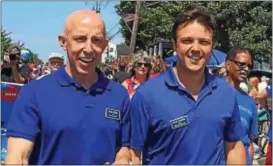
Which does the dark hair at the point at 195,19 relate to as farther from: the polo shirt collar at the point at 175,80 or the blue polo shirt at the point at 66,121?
the blue polo shirt at the point at 66,121

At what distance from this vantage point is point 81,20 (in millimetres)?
3055

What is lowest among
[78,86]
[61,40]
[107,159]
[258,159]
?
[258,159]

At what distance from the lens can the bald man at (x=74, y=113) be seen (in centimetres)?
295

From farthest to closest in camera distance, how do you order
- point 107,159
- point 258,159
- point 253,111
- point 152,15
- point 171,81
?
point 152,15 → point 258,159 → point 253,111 → point 171,81 → point 107,159

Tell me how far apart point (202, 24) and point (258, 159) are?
8.55m

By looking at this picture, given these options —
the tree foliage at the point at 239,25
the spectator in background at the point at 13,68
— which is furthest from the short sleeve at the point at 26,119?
the tree foliage at the point at 239,25

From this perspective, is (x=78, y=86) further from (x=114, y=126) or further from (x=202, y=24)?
(x=202, y=24)

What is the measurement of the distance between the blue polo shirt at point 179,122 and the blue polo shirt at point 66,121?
0.57 feet

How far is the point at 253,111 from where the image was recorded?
5094 millimetres

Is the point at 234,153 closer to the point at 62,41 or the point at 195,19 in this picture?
the point at 195,19

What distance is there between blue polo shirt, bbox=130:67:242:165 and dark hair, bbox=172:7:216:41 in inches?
10.9

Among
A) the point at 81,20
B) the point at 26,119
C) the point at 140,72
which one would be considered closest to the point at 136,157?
the point at 26,119

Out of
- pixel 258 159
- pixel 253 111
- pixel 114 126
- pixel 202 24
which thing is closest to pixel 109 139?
pixel 114 126

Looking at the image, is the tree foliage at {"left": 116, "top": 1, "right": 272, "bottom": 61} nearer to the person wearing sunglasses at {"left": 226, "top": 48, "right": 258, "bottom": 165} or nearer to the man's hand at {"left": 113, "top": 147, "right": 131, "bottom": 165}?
the person wearing sunglasses at {"left": 226, "top": 48, "right": 258, "bottom": 165}
